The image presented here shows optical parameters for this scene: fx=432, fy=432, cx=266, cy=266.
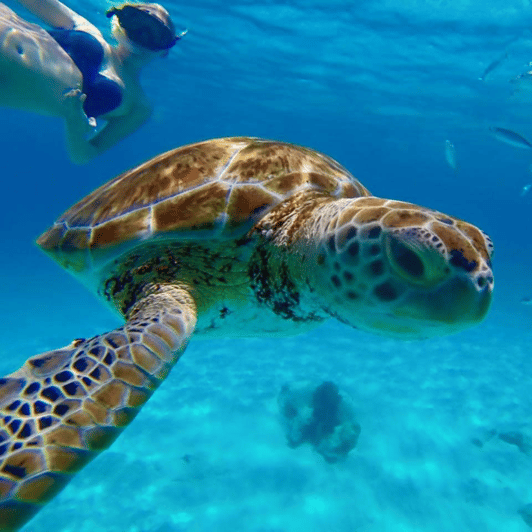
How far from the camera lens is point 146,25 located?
17.6 feet

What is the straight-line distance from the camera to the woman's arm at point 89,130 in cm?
520

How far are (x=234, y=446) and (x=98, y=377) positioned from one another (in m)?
5.90

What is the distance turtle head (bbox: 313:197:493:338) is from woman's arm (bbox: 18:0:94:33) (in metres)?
6.02

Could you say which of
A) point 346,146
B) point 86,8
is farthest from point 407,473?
point 346,146

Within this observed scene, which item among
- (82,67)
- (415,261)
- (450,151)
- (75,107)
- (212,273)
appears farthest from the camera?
(450,151)

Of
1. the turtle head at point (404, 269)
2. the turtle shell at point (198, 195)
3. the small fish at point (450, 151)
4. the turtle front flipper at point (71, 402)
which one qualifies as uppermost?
the small fish at point (450, 151)

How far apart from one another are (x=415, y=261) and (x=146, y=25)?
527 cm

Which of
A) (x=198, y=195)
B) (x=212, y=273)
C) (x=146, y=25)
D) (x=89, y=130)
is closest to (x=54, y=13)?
(x=146, y=25)

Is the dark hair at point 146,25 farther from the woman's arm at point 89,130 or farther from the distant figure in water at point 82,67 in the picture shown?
the woman's arm at point 89,130

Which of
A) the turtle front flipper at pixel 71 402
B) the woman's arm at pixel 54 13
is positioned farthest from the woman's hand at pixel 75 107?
the turtle front flipper at pixel 71 402

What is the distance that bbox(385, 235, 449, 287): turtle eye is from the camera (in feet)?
4.80

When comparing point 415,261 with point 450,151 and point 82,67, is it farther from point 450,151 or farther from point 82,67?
point 450,151

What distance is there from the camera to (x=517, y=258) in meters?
36.8

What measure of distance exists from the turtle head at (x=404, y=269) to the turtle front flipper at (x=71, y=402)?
29.6 inches
